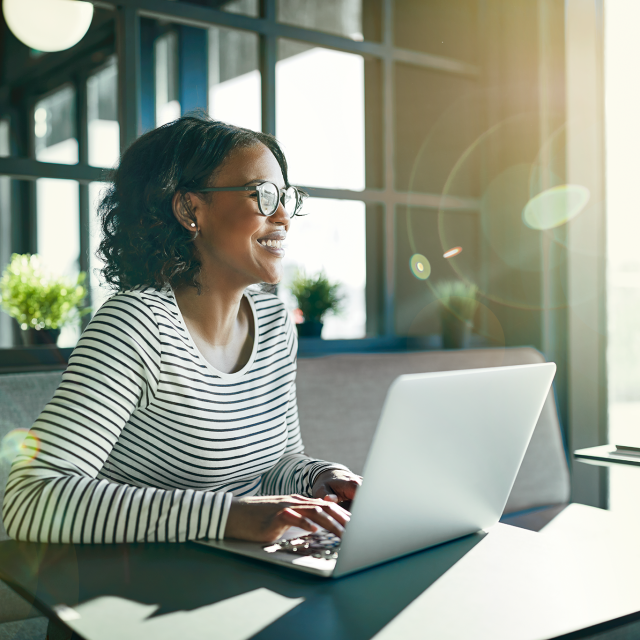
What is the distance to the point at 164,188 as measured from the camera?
1.38m

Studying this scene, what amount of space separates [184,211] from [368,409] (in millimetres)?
948

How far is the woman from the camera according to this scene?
3.08 feet

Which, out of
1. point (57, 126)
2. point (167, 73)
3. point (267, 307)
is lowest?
point (267, 307)

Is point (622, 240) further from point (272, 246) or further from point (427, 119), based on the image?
point (272, 246)

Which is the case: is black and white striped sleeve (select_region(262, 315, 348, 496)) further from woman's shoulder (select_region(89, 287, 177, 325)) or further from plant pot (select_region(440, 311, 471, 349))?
plant pot (select_region(440, 311, 471, 349))

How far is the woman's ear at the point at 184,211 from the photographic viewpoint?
1.41 metres

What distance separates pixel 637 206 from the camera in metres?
2.68

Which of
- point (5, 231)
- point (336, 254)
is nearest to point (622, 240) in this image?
point (336, 254)

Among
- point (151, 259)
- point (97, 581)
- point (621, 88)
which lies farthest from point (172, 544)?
point (621, 88)

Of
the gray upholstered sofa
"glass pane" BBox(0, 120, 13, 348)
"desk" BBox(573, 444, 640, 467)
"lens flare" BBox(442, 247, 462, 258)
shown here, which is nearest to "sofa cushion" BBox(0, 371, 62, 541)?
the gray upholstered sofa

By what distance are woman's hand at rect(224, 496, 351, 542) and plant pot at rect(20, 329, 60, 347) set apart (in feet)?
3.79

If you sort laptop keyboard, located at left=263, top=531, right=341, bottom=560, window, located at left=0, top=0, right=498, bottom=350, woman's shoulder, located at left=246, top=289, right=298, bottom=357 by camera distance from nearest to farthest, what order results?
laptop keyboard, located at left=263, top=531, right=341, bottom=560 → woman's shoulder, located at left=246, top=289, right=298, bottom=357 → window, located at left=0, top=0, right=498, bottom=350

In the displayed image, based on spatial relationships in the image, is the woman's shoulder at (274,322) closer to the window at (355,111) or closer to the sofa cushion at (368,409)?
the sofa cushion at (368,409)

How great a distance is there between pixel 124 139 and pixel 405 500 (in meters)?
1.60
